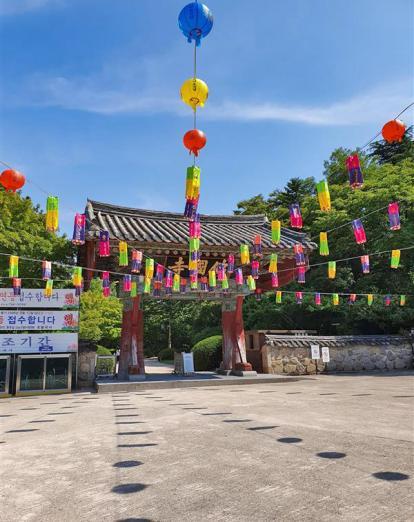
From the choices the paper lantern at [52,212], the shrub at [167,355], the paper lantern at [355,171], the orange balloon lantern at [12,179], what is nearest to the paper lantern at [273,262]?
the paper lantern at [355,171]

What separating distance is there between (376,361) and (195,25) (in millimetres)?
20754

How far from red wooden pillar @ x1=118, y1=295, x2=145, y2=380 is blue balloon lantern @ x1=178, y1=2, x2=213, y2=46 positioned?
1109 cm

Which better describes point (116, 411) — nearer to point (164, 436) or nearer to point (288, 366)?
point (164, 436)

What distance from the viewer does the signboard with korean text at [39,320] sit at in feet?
50.8

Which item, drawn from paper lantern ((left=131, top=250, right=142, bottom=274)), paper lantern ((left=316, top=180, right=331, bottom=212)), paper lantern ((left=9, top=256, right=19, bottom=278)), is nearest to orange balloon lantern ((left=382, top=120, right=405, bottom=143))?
paper lantern ((left=316, top=180, right=331, bottom=212))

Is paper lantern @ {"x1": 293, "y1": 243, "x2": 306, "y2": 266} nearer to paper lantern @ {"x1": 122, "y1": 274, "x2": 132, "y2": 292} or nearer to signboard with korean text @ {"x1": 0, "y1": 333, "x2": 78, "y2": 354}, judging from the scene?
paper lantern @ {"x1": 122, "y1": 274, "x2": 132, "y2": 292}

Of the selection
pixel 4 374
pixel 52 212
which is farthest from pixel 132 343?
pixel 52 212

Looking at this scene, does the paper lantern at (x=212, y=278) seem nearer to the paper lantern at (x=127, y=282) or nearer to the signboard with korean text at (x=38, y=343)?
the paper lantern at (x=127, y=282)

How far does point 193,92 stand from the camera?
7613 mm

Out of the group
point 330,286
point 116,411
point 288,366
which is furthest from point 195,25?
point 330,286

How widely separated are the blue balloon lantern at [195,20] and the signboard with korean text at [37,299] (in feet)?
40.1

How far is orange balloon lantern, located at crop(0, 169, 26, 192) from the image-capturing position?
28.7ft

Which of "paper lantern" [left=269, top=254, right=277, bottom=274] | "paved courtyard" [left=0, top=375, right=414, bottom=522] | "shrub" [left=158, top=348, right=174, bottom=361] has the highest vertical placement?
"paper lantern" [left=269, top=254, right=277, bottom=274]

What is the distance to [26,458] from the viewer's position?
5.50 metres
